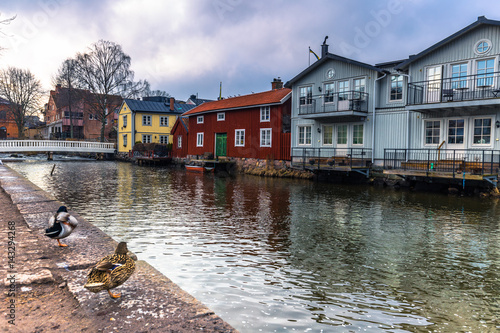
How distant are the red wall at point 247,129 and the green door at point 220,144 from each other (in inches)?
16.9

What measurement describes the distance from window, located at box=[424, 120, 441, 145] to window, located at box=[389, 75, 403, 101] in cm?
242

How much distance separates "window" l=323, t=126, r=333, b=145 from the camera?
2467 cm

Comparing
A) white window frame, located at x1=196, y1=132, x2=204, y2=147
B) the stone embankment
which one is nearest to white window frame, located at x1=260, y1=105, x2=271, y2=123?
white window frame, located at x1=196, y1=132, x2=204, y2=147

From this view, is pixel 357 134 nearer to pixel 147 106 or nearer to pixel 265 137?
pixel 265 137

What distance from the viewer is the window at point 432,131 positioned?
1939 centimetres

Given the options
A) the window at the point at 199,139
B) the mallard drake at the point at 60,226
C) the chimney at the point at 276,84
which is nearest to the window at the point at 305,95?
the chimney at the point at 276,84

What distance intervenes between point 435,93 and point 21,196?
19.0 metres

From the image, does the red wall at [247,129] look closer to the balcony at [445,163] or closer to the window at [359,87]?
the window at [359,87]

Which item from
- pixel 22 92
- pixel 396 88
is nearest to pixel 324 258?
pixel 396 88

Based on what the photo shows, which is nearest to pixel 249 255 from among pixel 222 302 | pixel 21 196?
pixel 222 302

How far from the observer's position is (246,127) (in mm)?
30828

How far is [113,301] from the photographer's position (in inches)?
131

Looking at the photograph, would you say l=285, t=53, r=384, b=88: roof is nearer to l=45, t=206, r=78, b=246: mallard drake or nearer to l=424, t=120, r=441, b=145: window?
l=424, t=120, r=441, b=145: window

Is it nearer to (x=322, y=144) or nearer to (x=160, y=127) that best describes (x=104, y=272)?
(x=322, y=144)
